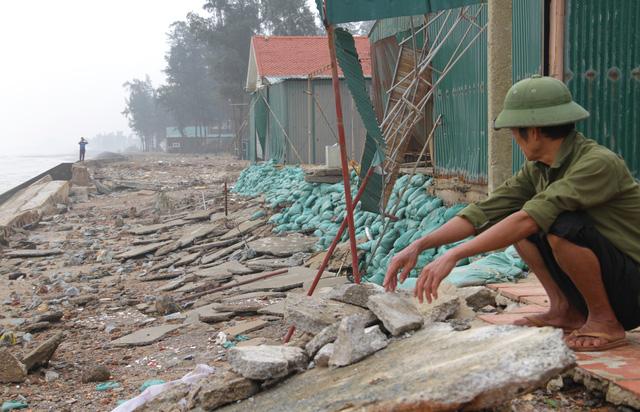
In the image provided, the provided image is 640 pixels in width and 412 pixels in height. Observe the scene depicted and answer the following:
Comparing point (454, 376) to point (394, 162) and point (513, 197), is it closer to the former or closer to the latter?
point (513, 197)

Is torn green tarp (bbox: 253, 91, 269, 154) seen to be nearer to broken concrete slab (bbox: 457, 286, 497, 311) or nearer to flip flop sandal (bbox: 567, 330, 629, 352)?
broken concrete slab (bbox: 457, 286, 497, 311)

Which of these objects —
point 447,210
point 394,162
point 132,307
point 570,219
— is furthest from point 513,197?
point 132,307

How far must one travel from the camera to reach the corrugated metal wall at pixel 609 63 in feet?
18.5

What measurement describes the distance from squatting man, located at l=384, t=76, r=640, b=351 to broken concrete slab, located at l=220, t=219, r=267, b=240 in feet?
27.8

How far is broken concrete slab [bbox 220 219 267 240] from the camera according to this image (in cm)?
1136

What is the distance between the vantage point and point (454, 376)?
7.82ft

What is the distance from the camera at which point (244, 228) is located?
11.7 meters

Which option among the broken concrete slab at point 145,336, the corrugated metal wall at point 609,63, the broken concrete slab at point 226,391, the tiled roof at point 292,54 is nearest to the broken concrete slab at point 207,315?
the broken concrete slab at point 145,336

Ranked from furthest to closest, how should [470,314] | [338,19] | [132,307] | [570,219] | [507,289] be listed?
[132,307], [338,19], [507,289], [470,314], [570,219]

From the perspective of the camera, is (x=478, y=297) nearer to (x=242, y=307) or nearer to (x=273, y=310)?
(x=273, y=310)

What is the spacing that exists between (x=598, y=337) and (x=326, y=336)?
1.17 meters

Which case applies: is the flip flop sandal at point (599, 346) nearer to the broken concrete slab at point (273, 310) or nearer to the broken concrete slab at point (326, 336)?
the broken concrete slab at point (326, 336)

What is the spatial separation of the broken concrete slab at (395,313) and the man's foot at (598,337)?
26.4 inches

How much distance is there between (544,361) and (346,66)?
3.52 meters
